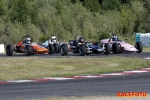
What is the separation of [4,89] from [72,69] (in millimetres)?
9203

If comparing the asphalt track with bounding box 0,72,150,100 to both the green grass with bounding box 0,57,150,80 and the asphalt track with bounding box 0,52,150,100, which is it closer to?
the asphalt track with bounding box 0,52,150,100

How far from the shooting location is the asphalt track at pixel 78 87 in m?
16.0

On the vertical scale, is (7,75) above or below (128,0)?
below

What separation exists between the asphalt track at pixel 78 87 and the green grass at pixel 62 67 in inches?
124

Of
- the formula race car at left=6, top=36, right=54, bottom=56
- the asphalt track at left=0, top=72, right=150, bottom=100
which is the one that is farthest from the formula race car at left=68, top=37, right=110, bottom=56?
the asphalt track at left=0, top=72, right=150, bottom=100

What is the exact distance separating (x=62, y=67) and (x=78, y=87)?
9.76m

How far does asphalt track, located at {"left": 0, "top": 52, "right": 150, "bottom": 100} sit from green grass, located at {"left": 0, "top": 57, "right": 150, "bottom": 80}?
3153 millimetres

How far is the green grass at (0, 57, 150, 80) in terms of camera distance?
2389 centimetres

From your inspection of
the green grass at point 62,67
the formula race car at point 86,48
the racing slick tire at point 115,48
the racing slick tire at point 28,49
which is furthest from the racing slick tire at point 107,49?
the green grass at point 62,67

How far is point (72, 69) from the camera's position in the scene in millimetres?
26938

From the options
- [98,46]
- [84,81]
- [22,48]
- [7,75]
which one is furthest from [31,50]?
[84,81]

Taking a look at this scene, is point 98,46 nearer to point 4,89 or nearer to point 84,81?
point 84,81

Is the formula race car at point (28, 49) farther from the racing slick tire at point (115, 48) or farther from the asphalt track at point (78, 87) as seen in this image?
the asphalt track at point (78, 87)

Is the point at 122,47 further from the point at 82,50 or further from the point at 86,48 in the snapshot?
the point at 82,50
